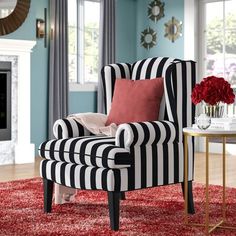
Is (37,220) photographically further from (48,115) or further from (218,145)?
(218,145)

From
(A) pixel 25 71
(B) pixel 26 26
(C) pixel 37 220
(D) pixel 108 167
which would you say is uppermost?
(B) pixel 26 26

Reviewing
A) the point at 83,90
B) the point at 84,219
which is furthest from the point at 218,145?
the point at 84,219

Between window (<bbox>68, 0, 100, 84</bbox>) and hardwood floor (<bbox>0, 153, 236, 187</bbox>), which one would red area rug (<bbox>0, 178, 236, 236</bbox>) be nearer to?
hardwood floor (<bbox>0, 153, 236, 187</bbox>)

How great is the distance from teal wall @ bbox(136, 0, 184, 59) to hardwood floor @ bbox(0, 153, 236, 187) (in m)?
1.71

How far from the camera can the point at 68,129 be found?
4039mm

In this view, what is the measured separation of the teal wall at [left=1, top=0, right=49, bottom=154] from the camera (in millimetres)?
7004

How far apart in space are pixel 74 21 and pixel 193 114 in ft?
12.8

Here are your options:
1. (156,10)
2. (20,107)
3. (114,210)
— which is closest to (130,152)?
(114,210)

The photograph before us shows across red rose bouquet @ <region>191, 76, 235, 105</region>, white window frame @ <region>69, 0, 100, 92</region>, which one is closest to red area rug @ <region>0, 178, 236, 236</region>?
red rose bouquet @ <region>191, 76, 235, 105</region>

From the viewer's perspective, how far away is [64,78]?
722cm

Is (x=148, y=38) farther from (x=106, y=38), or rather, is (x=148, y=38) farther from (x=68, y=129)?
(x=68, y=129)

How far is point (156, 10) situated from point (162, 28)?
0.28 m

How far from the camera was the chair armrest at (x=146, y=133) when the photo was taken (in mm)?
3516

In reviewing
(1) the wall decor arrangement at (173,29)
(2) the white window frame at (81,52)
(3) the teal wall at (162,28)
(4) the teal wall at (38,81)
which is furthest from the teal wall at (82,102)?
(1) the wall decor arrangement at (173,29)
